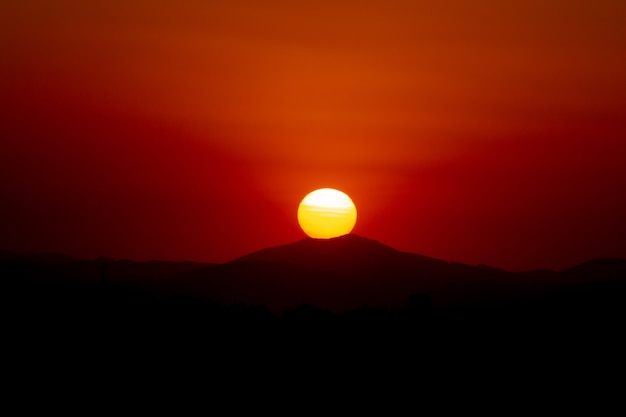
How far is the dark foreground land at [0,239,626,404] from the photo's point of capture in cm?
2970

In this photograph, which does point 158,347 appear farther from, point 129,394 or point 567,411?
point 567,411

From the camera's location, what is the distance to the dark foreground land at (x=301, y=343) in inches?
1169

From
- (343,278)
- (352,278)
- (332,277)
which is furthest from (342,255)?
(332,277)

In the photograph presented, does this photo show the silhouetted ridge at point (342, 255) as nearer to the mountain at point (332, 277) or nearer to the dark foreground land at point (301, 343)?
the mountain at point (332, 277)

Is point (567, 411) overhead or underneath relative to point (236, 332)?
underneath

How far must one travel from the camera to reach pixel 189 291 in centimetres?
7075

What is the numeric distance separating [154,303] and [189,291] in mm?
34946

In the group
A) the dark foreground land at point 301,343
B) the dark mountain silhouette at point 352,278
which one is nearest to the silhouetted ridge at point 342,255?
the dark mountain silhouette at point 352,278

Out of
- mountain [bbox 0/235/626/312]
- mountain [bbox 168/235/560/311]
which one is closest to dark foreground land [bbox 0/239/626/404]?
mountain [bbox 0/235/626/312]

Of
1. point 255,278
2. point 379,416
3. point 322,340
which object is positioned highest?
point 255,278

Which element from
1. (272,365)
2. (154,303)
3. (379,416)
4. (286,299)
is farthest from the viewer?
(286,299)

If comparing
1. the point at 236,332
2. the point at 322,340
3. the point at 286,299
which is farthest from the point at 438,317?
the point at 286,299

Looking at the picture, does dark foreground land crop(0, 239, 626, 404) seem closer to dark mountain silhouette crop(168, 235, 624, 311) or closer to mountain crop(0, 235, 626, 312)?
mountain crop(0, 235, 626, 312)

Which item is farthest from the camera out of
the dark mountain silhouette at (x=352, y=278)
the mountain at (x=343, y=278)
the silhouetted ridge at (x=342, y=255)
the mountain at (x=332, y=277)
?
the silhouetted ridge at (x=342, y=255)
